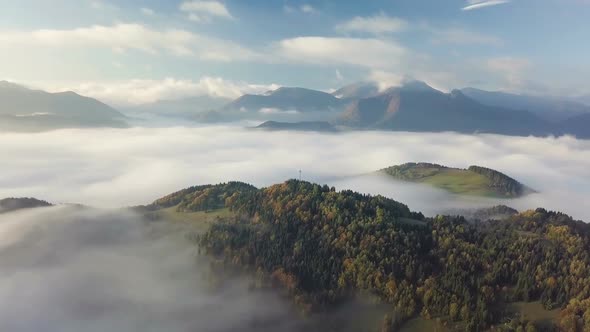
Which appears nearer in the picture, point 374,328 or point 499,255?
point 374,328

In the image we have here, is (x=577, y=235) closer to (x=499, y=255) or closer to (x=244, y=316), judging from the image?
(x=499, y=255)

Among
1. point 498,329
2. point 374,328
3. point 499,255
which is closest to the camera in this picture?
point 498,329

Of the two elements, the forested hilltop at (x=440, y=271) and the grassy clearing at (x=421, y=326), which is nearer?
the grassy clearing at (x=421, y=326)

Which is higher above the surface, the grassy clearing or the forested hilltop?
the forested hilltop

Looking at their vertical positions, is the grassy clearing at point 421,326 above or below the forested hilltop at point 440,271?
below

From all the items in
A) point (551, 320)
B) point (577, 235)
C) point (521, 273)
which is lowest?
point (551, 320)

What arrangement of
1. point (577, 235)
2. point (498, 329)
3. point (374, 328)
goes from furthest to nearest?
point (577, 235) < point (374, 328) < point (498, 329)

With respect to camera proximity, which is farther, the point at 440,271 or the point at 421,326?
the point at 440,271

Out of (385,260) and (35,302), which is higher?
(385,260)

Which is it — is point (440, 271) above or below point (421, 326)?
above

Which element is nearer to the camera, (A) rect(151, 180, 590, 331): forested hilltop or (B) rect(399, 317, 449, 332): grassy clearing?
(B) rect(399, 317, 449, 332): grassy clearing

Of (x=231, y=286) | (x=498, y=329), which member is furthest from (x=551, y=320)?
(x=231, y=286)
